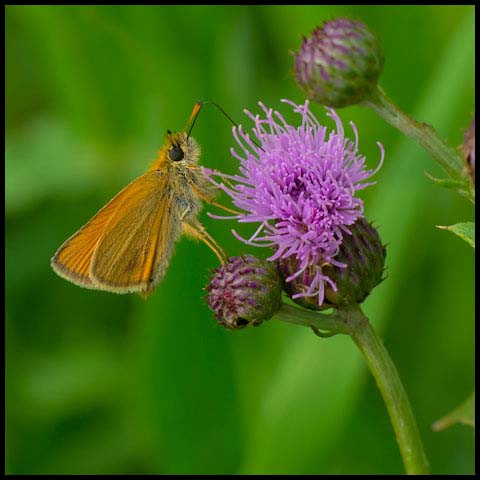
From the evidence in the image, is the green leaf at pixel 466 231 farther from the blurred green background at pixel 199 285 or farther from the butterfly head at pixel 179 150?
the blurred green background at pixel 199 285

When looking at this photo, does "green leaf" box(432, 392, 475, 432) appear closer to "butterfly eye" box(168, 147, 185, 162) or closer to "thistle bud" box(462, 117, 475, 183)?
"thistle bud" box(462, 117, 475, 183)

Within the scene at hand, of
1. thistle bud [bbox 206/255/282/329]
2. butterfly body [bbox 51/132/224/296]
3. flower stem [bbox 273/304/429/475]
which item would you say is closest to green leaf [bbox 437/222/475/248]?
flower stem [bbox 273/304/429/475]

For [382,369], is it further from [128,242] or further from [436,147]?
[128,242]

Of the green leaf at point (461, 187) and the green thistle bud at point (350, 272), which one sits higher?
the green leaf at point (461, 187)

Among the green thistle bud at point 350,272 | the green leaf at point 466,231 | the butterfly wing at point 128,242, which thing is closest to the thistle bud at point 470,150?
the green leaf at point 466,231

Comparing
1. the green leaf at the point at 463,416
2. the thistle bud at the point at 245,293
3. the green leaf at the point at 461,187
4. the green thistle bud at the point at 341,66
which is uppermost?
the green thistle bud at the point at 341,66

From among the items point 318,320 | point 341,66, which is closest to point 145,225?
point 318,320

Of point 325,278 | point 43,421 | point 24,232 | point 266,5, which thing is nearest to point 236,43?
point 266,5

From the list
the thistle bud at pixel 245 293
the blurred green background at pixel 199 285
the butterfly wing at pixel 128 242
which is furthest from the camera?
the blurred green background at pixel 199 285
